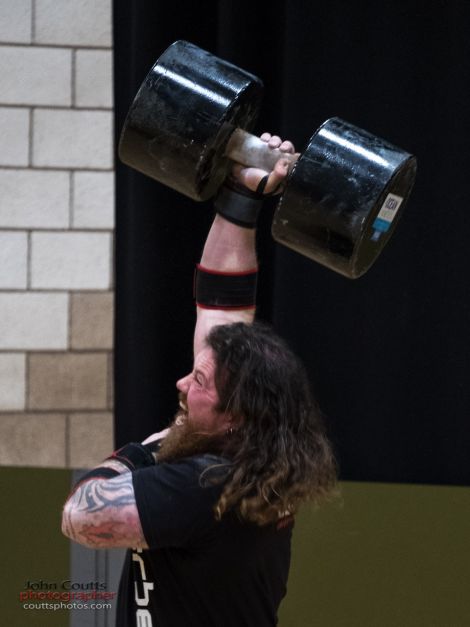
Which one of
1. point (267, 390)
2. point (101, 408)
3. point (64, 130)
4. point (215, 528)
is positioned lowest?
point (101, 408)

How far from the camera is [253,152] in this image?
1.68 m

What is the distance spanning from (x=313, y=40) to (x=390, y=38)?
0.17 meters

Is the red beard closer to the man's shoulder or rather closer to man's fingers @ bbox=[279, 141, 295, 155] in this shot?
the man's shoulder

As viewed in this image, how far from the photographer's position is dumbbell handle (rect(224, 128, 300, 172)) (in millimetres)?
1666

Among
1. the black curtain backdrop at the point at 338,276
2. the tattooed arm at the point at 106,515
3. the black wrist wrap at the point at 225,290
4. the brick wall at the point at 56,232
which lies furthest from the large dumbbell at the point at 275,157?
the brick wall at the point at 56,232

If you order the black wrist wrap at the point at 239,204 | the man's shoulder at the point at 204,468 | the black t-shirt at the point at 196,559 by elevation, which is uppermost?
the black wrist wrap at the point at 239,204

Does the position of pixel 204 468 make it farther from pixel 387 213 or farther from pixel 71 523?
pixel 387 213

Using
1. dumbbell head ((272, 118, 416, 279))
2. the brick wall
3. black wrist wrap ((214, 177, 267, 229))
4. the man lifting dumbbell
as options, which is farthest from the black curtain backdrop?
the man lifting dumbbell

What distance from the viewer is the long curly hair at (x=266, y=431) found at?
134 centimetres

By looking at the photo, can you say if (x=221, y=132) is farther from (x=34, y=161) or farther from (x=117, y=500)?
(x=34, y=161)

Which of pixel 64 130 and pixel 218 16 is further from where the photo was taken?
pixel 64 130

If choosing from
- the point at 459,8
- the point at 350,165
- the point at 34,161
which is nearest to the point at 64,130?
the point at 34,161

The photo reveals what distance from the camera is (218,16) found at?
7.57 feet

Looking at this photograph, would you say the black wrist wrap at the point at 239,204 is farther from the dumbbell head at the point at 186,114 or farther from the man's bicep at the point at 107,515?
the man's bicep at the point at 107,515
